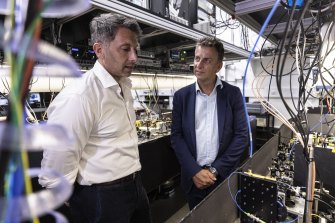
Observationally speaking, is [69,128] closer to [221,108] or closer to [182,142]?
[182,142]

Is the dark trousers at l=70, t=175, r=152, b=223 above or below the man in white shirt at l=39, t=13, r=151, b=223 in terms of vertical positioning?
below

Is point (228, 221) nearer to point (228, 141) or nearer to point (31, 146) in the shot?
point (228, 141)

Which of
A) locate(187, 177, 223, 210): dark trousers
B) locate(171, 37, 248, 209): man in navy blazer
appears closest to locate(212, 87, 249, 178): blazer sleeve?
locate(171, 37, 248, 209): man in navy blazer

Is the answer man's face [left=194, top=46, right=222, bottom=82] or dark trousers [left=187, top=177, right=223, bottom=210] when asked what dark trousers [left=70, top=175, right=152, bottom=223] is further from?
man's face [left=194, top=46, right=222, bottom=82]

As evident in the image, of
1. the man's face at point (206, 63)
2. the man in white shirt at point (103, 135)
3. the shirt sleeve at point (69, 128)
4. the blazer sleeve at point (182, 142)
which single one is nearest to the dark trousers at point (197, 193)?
the blazer sleeve at point (182, 142)

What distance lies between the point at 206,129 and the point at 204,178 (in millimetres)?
321

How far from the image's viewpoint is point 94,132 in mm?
930

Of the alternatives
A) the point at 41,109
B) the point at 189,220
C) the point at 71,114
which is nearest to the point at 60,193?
the point at 189,220

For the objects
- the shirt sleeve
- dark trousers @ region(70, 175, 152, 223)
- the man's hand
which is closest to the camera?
the shirt sleeve

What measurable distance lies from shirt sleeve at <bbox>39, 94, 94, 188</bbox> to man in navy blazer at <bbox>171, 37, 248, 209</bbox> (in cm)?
75

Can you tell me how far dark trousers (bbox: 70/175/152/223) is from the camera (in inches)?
37.0

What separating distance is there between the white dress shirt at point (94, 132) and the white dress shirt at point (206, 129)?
0.53 meters

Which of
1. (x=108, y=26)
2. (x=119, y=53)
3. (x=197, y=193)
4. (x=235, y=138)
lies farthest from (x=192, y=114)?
(x=108, y=26)

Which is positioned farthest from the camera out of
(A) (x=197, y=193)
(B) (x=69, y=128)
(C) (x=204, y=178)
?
(A) (x=197, y=193)
